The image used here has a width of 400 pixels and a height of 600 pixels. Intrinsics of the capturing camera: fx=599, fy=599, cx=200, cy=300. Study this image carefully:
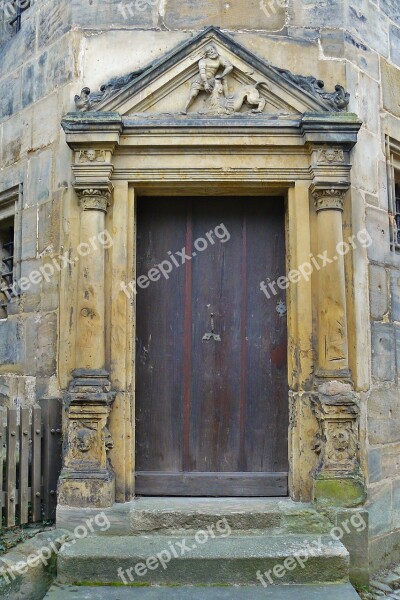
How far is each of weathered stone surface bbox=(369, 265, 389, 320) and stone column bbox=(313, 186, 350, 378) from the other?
15.2 inches

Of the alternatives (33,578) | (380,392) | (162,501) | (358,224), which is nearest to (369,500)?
(380,392)

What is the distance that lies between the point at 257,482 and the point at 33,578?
172 centimetres

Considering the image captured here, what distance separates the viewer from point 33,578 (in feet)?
12.2

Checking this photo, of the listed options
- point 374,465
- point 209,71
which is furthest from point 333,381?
point 209,71

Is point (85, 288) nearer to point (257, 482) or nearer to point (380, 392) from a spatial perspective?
point (257, 482)

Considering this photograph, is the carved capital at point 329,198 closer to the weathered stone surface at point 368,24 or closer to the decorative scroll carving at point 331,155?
the decorative scroll carving at point 331,155

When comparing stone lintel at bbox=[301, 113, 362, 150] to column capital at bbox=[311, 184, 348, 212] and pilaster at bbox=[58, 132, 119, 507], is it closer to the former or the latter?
column capital at bbox=[311, 184, 348, 212]

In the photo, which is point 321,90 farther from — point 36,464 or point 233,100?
point 36,464

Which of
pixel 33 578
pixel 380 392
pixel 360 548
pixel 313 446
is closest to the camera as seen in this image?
pixel 33 578

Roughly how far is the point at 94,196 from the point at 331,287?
1.85 meters

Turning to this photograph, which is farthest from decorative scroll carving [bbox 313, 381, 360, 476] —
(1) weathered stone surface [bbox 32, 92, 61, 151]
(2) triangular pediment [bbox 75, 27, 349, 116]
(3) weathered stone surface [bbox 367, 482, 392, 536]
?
(1) weathered stone surface [bbox 32, 92, 61, 151]

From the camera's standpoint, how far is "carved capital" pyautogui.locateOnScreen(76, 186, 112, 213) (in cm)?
436

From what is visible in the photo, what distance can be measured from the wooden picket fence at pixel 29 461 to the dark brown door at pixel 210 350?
0.65 m

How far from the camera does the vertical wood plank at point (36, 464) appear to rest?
4270 mm
